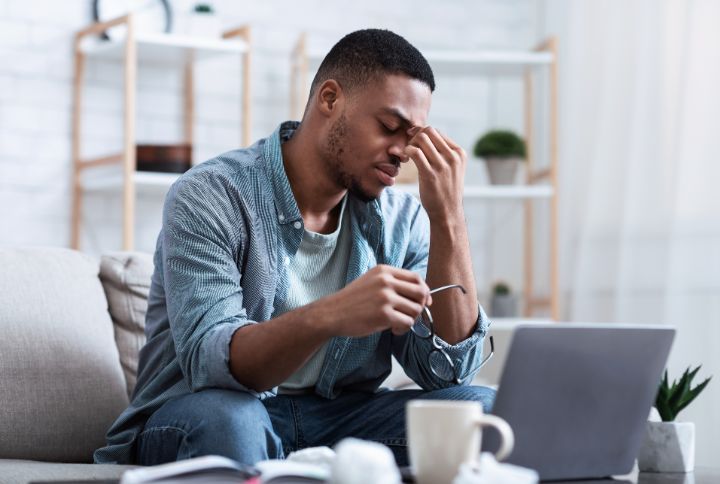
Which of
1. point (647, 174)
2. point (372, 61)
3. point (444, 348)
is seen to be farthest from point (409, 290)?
point (647, 174)

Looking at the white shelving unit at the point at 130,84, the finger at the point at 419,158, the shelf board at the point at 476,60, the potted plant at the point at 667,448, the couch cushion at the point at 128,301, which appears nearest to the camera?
the potted plant at the point at 667,448

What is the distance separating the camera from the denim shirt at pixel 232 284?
68.0 inches

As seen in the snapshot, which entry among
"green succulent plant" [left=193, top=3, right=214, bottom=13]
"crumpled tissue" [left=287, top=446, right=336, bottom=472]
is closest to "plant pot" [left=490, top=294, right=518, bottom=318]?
"green succulent plant" [left=193, top=3, right=214, bottom=13]

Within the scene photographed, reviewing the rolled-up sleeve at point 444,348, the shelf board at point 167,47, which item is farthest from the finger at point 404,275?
the shelf board at point 167,47

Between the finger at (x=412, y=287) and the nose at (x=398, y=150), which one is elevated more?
the nose at (x=398, y=150)

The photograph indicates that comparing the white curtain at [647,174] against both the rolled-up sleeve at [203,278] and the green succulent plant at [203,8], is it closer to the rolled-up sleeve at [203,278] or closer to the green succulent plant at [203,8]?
the green succulent plant at [203,8]

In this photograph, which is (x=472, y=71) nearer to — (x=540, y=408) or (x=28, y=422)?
(x=28, y=422)

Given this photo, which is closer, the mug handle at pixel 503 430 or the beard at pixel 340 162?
the mug handle at pixel 503 430

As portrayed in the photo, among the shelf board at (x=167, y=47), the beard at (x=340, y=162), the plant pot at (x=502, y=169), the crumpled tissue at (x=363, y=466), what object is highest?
the shelf board at (x=167, y=47)

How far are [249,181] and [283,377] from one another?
440 millimetres

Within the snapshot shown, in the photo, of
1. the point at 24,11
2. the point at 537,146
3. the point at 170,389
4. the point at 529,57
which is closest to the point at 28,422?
the point at 170,389

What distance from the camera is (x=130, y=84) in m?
3.32

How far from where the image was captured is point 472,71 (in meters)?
3.85

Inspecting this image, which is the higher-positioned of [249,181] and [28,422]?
[249,181]
